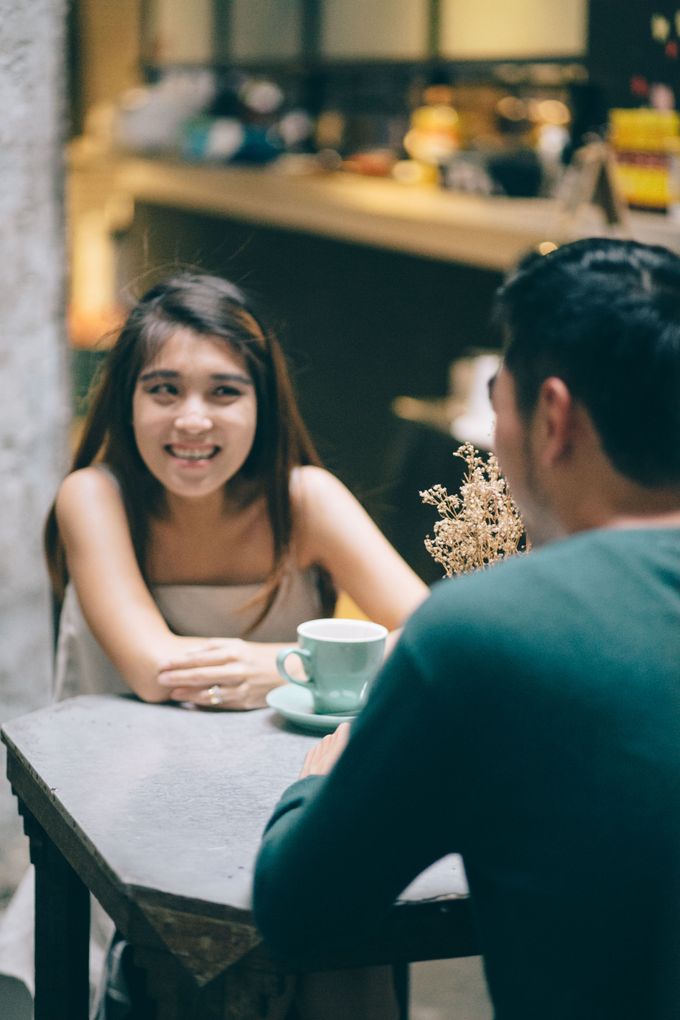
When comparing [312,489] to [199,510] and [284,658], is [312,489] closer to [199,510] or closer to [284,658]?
[199,510]

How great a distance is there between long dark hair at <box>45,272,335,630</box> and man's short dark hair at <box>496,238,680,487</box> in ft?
3.16

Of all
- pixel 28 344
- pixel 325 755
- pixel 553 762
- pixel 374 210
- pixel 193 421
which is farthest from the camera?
pixel 374 210

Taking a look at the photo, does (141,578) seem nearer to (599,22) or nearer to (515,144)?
(599,22)

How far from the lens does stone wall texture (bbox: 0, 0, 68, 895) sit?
2.60m

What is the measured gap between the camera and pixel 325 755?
1.32 meters

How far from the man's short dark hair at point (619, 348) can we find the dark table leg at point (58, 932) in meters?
0.79

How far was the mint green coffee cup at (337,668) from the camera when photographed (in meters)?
1.59

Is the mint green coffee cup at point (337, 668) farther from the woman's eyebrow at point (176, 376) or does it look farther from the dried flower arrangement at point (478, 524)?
the woman's eyebrow at point (176, 376)

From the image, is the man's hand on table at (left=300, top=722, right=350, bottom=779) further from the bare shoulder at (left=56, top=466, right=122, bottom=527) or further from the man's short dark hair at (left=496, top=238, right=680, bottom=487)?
the bare shoulder at (left=56, top=466, right=122, bottom=527)

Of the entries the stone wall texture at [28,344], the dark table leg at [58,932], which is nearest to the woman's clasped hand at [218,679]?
the dark table leg at [58,932]

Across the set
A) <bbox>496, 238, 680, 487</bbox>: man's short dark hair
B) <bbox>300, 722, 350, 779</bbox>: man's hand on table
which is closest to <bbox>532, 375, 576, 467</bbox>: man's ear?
<bbox>496, 238, 680, 487</bbox>: man's short dark hair

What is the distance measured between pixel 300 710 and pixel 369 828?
2.02ft

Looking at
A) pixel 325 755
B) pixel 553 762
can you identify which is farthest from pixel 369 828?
pixel 325 755

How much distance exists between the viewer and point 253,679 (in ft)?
5.60
